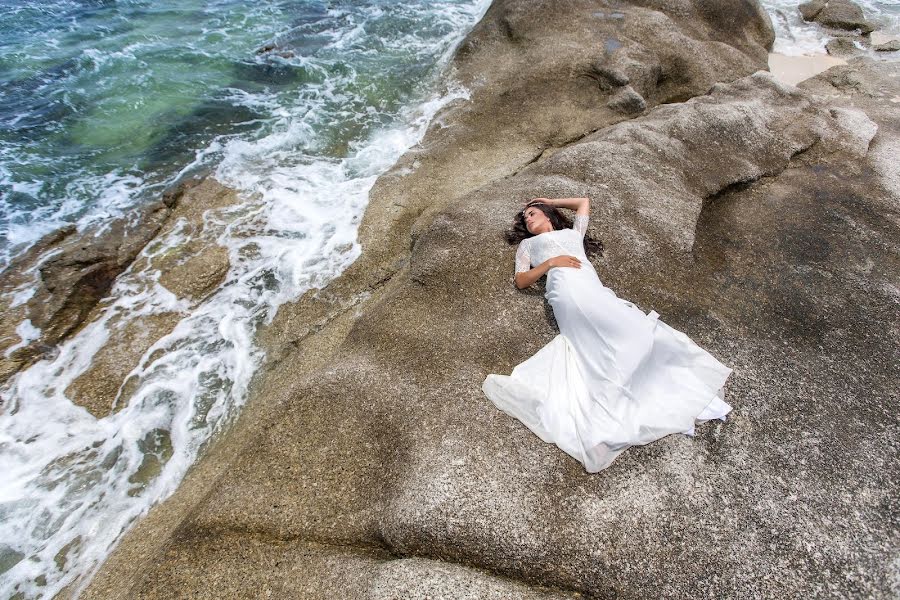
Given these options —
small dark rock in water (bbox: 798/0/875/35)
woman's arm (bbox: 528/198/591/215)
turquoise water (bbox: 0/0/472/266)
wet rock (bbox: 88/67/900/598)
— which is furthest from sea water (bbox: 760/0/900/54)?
woman's arm (bbox: 528/198/591/215)

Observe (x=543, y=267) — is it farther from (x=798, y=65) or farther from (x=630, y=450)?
(x=798, y=65)

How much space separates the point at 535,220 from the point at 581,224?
0.64m

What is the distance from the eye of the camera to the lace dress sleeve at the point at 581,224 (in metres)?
6.45

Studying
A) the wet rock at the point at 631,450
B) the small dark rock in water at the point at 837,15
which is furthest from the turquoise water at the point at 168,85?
the small dark rock in water at the point at 837,15

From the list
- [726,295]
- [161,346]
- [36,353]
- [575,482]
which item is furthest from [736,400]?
[36,353]

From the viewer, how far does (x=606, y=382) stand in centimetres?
492

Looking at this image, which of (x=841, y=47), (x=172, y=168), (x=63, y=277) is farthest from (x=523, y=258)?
(x=841, y=47)

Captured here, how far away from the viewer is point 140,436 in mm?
6629

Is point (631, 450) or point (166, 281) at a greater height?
point (166, 281)

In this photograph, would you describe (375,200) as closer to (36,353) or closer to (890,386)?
(36,353)

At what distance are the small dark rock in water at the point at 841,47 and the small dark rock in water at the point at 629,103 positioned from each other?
922 centimetres

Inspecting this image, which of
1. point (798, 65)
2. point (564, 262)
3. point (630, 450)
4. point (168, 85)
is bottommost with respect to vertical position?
point (798, 65)

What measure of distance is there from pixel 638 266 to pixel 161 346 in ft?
25.1

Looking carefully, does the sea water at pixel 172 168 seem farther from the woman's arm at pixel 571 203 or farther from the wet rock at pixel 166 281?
the woman's arm at pixel 571 203
